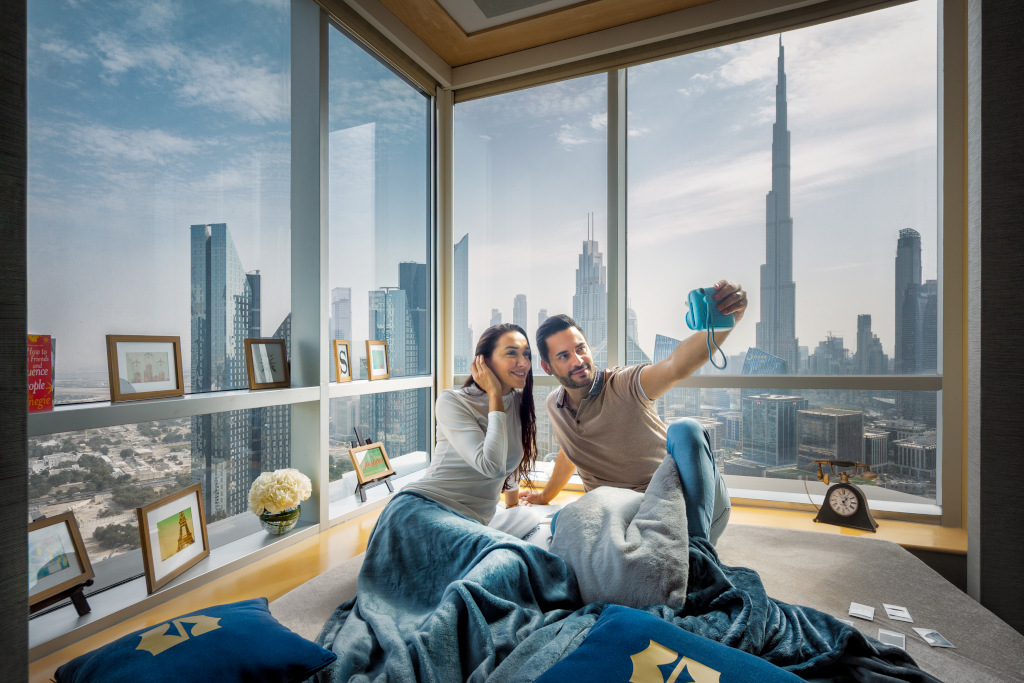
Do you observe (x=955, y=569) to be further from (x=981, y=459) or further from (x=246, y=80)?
(x=246, y=80)

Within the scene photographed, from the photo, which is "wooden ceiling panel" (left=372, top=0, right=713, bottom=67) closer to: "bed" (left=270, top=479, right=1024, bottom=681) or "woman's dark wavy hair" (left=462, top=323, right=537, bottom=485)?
"woman's dark wavy hair" (left=462, top=323, right=537, bottom=485)

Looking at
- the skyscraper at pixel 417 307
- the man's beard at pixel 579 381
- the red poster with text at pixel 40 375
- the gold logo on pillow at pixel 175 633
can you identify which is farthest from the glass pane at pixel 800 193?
the red poster with text at pixel 40 375

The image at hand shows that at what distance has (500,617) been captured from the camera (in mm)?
1223

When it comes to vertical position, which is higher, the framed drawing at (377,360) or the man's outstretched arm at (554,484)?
the framed drawing at (377,360)

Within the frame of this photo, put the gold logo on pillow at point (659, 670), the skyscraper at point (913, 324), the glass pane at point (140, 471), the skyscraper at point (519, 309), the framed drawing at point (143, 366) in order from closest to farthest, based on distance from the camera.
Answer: the gold logo on pillow at point (659, 670) < the glass pane at point (140, 471) < the framed drawing at point (143, 366) < the skyscraper at point (913, 324) < the skyscraper at point (519, 309)

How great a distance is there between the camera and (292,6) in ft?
7.13

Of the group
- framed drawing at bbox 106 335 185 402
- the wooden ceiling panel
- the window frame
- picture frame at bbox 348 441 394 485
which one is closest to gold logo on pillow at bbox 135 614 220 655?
framed drawing at bbox 106 335 185 402

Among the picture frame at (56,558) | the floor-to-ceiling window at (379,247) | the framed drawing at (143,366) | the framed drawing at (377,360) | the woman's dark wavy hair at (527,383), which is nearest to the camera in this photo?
the picture frame at (56,558)

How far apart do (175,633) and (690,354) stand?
1776mm

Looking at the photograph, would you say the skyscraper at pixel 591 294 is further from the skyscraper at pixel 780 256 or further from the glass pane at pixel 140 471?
the glass pane at pixel 140 471

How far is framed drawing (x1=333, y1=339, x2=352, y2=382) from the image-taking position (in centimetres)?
233

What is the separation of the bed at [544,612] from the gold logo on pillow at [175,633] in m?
0.27
